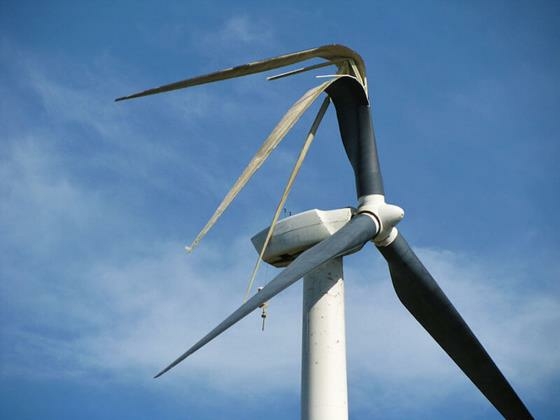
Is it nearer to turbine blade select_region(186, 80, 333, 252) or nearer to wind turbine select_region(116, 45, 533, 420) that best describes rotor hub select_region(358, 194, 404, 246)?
wind turbine select_region(116, 45, 533, 420)

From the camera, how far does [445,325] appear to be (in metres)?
14.7

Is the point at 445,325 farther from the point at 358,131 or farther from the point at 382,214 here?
the point at 358,131

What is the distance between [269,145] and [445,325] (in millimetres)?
5559

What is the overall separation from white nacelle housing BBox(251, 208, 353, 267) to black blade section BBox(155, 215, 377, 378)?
0.52 m

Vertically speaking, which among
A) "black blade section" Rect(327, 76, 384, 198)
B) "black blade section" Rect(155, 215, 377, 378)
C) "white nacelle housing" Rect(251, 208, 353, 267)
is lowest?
"black blade section" Rect(155, 215, 377, 378)

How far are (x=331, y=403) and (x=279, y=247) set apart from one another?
3.39 metres

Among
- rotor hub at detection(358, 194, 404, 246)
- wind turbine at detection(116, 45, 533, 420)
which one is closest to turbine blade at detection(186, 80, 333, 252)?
wind turbine at detection(116, 45, 533, 420)

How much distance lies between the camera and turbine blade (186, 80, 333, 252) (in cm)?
1192

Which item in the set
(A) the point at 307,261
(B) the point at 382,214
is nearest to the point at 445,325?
(B) the point at 382,214

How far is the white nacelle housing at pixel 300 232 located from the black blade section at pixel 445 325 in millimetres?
1165

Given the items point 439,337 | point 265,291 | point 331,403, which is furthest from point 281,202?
point 439,337

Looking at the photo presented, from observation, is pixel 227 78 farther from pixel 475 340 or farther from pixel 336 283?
pixel 475 340

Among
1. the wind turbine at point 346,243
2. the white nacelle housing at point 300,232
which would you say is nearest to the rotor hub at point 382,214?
the wind turbine at point 346,243

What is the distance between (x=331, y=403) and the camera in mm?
12289
